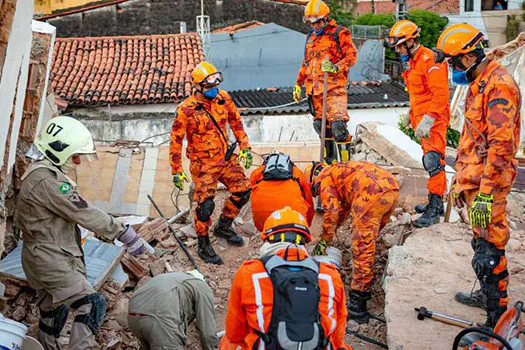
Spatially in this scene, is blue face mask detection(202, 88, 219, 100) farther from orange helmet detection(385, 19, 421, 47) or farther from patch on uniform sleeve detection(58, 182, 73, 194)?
patch on uniform sleeve detection(58, 182, 73, 194)

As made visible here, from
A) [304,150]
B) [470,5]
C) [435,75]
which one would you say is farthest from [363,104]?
[470,5]

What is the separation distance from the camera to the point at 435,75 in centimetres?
695

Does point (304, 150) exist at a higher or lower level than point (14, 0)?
lower

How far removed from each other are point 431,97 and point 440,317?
261cm

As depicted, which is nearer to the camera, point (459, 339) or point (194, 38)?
point (459, 339)

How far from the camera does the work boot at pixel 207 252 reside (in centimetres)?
762

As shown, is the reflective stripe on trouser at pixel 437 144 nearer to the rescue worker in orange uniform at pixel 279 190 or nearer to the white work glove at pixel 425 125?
the white work glove at pixel 425 125

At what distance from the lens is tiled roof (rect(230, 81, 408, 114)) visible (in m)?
18.8

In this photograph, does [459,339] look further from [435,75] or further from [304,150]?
[304,150]

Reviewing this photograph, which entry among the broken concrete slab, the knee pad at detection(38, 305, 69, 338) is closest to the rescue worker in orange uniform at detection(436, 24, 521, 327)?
the broken concrete slab

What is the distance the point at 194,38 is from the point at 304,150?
10164 millimetres

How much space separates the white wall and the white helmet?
0.81 m

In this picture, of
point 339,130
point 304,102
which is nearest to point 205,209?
point 339,130

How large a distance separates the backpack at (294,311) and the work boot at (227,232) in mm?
4118
